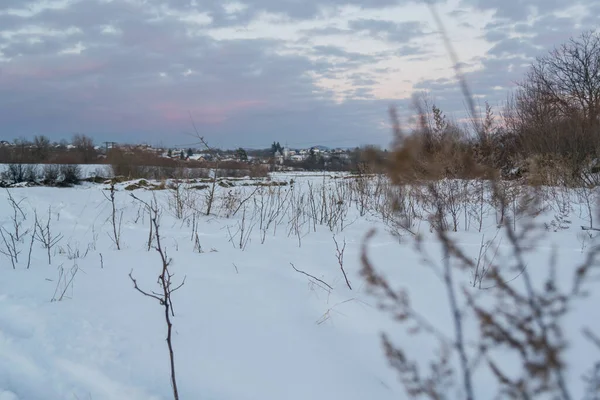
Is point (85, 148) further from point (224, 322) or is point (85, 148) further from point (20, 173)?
point (224, 322)

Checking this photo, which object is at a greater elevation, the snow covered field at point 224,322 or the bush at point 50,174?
the bush at point 50,174

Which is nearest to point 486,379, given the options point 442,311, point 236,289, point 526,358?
point 442,311

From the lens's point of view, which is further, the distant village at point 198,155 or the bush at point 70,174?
the bush at point 70,174

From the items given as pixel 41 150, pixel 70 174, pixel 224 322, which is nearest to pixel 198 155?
pixel 224 322

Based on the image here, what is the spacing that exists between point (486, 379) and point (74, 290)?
260cm

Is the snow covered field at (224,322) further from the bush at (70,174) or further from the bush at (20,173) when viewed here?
the bush at (20,173)

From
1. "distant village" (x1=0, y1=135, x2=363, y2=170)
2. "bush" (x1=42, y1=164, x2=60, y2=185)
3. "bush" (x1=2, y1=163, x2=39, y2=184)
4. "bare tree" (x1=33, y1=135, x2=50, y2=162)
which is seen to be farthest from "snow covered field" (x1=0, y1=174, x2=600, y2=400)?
"bare tree" (x1=33, y1=135, x2=50, y2=162)

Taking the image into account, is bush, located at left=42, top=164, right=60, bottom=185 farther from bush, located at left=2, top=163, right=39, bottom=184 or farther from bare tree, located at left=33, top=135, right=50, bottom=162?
bare tree, located at left=33, top=135, right=50, bottom=162

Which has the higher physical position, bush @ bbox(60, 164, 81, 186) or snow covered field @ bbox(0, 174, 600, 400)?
bush @ bbox(60, 164, 81, 186)

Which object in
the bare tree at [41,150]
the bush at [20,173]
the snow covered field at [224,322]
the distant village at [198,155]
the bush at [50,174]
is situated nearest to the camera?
the snow covered field at [224,322]

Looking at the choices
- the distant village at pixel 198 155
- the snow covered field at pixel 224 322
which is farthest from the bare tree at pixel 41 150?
the snow covered field at pixel 224 322

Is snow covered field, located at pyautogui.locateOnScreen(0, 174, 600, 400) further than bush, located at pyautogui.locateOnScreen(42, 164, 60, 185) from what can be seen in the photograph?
No

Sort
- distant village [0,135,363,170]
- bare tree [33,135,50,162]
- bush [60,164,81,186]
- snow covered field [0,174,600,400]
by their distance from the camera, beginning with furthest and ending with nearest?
bare tree [33,135,50,162]
bush [60,164,81,186]
distant village [0,135,363,170]
snow covered field [0,174,600,400]

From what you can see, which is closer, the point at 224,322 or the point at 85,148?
the point at 224,322
